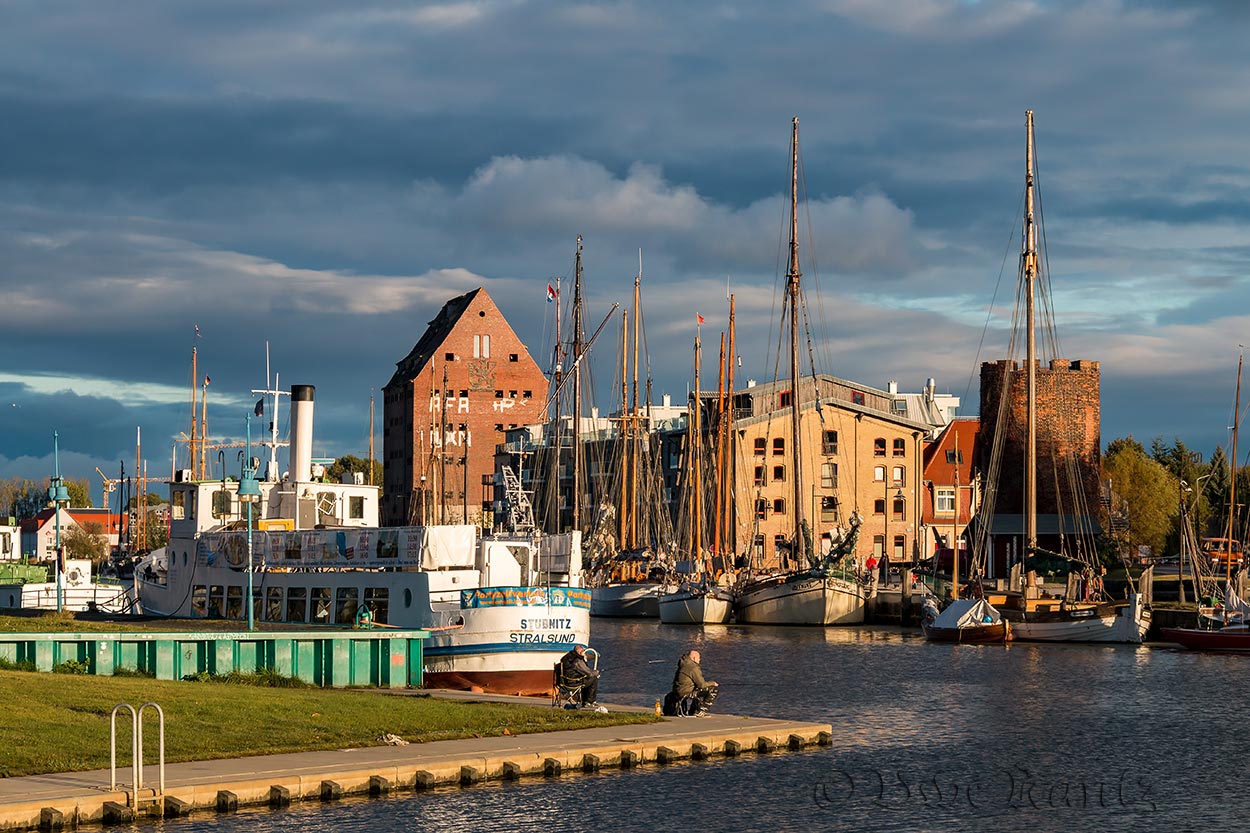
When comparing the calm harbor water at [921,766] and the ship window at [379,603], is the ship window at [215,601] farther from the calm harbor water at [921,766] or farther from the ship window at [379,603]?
the calm harbor water at [921,766]

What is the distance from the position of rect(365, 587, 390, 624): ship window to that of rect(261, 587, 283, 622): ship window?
5.84 meters

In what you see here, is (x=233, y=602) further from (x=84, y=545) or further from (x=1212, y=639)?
(x=84, y=545)

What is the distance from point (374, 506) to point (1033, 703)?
2630cm

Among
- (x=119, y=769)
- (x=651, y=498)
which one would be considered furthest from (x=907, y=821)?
(x=651, y=498)

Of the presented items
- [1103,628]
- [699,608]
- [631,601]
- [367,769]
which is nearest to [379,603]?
[367,769]

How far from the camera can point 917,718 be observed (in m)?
47.8

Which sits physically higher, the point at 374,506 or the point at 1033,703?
the point at 374,506

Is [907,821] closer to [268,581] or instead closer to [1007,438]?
[268,581]

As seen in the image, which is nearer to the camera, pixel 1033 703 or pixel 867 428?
pixel 1033 703

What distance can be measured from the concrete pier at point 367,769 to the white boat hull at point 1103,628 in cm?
5020

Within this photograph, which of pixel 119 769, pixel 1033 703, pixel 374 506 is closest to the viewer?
pixel 119 769

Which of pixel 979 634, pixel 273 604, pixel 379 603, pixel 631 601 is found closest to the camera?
pixel 379 603

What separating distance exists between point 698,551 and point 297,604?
195 feet

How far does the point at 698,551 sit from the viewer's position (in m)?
117
